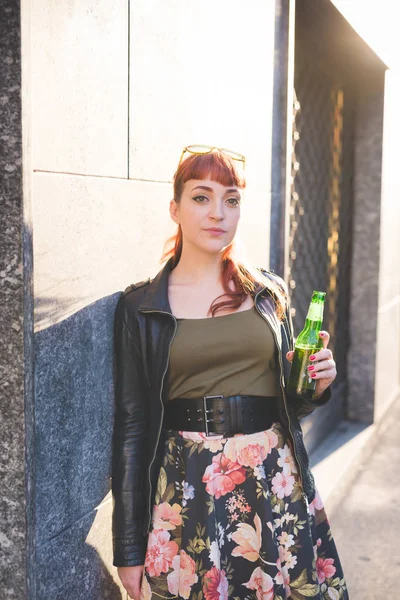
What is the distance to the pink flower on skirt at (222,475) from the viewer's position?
9.18ft

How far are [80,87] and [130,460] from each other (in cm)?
134

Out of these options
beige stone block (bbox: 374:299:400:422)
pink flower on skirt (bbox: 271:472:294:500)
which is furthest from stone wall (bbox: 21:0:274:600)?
beige stone block (bbox: 374:299:400:422)

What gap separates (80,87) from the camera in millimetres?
2738

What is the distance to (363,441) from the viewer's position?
6844 mm

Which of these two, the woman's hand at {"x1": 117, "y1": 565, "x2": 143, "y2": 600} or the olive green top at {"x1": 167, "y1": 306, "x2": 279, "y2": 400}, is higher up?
the olive green top at {"x1": 167, "y1": 306, "x2": 279, "y2": 400}

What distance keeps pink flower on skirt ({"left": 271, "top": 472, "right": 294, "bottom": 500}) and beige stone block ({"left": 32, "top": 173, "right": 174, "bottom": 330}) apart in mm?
941

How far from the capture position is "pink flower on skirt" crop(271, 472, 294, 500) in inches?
113

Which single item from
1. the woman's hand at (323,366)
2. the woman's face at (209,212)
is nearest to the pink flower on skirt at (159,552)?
the woman's hand at (323,366)

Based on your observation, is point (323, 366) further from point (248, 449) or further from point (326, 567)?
point (326, 567)

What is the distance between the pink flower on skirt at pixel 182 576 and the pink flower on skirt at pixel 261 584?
210mm

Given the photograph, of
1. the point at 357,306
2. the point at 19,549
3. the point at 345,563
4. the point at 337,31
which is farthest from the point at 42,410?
the point at 357,306

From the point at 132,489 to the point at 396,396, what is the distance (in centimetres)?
652

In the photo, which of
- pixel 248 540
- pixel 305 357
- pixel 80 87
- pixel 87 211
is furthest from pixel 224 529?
pixel 80 87

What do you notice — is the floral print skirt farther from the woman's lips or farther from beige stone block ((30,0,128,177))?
beige stone block ((30,0,128,177))
